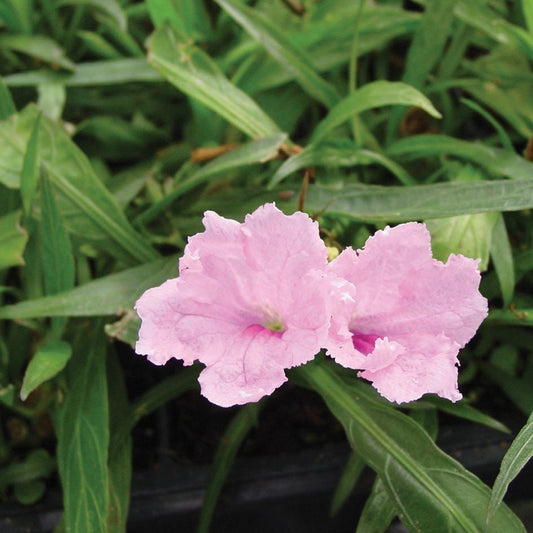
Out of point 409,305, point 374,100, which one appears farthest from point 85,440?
point 374,100

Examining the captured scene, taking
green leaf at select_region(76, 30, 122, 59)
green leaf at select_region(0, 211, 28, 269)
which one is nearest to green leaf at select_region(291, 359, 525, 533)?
green leaf at select_region(0, 211, 28, 269)

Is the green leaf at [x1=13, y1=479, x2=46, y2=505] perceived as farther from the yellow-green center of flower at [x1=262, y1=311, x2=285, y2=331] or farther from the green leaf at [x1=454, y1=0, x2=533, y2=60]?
the green leaf at [x1=454, y1=0, x2=533, y2=60]

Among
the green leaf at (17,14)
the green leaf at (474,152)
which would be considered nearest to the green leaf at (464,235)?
the green leaf at (474,152)

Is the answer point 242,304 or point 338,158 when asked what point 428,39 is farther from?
point 242,304

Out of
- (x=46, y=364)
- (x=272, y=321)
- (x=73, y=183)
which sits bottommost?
(x=46, y=364)

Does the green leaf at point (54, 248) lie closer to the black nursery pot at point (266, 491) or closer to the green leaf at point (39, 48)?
the black nursery pot at point (266, 491)

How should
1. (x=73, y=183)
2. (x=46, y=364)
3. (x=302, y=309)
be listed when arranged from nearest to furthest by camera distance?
1. (x=302, y=309)
2. (x=46, y=364)
3. (x=73, y=183)
